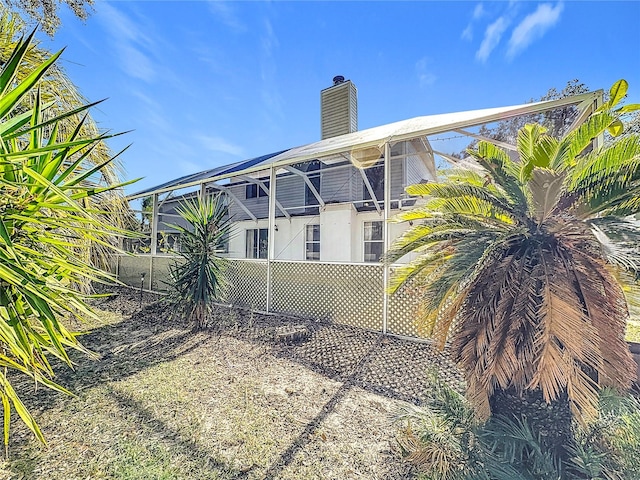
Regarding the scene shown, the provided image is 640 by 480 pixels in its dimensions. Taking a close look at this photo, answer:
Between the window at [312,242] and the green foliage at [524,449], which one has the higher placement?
the window at [312,242]

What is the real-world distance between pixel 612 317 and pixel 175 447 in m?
3.77

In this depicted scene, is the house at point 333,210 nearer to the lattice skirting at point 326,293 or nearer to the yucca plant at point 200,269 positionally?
the lattice skirting at point 326,293

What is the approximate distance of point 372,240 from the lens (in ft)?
34.9

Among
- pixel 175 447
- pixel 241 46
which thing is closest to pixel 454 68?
pixel 241 46

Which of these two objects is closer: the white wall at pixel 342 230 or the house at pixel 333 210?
the house at pixel 333 210

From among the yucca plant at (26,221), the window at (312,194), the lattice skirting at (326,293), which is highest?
the window at (312,194)

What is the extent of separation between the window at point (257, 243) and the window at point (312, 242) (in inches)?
77.3

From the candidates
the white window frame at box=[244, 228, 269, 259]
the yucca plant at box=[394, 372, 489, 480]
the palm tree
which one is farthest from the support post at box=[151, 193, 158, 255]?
the palm tree

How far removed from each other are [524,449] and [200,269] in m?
5.90

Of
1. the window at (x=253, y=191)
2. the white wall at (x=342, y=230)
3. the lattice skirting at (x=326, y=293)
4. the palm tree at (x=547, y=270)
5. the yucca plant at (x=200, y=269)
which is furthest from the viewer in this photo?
the window at (x=253, y=191)

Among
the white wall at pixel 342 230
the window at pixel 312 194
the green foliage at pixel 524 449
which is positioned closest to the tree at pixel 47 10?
the white wall at pixel 342 230

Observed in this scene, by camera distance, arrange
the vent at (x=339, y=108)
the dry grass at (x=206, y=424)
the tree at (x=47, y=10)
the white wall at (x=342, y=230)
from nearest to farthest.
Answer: the dry grass at (x=206, y=424), the tree at (x=47, y=10), the white wall at (x=342, y=230), the vent at (x=339, y=108)

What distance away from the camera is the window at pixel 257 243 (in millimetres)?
13016

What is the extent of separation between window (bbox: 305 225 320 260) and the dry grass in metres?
6.92
